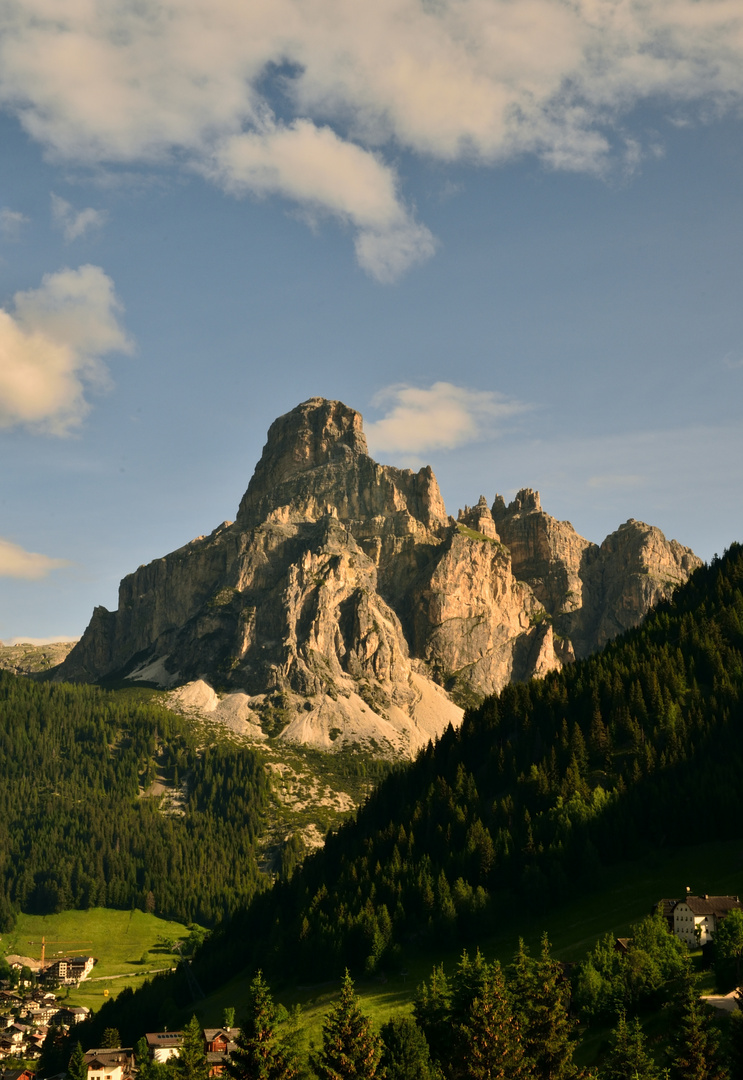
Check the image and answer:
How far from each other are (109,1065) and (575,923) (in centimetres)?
5861

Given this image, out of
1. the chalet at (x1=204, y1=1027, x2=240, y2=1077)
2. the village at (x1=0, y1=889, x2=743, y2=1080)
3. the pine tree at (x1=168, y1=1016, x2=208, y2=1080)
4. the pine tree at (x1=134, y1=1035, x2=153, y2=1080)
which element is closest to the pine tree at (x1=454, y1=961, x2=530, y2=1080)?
the village at (x1=0, y1=889, x2=743, y2=1080)

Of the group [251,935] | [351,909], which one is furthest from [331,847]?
[351,909]

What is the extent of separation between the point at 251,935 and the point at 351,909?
93.8ft

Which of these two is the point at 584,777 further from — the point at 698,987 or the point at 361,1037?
the point at 361,1037

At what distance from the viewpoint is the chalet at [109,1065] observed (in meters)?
124

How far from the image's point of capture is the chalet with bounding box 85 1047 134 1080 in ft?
407

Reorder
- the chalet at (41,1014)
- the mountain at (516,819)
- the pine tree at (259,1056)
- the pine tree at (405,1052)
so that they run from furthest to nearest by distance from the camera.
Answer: the chalet at (41,1014)
the mountain at (516,819)
the pine tree at (405,1052)
the pine tree at (259,1056)

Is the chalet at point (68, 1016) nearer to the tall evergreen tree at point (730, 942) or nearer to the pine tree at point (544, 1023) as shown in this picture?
the pine tree at point (544, 1023)

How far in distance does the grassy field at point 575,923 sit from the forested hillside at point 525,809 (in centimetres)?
258

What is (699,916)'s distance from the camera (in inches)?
4375

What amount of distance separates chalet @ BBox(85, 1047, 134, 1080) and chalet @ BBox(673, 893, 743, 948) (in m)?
65.0

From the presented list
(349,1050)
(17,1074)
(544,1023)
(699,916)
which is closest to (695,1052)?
(544,1023)

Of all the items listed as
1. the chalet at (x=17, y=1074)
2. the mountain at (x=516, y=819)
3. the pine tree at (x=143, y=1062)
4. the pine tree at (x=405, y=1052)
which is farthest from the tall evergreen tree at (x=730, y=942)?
the chalet at (x=17, y=1074)

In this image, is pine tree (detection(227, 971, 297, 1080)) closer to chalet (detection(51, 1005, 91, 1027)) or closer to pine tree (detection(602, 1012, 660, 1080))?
pine tree (detection(602, 1012, 660, 1080))
